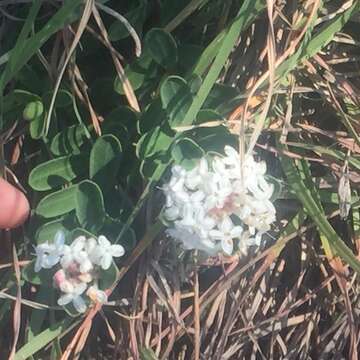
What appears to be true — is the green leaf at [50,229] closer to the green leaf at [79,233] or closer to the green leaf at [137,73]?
the green leaf at [79,233]

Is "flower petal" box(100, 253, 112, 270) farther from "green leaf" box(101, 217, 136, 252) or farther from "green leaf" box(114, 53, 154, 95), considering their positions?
"green leaf" box(114, 53, 154, 95)

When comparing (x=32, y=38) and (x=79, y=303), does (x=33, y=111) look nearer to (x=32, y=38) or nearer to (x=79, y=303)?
(x=32, y=38)

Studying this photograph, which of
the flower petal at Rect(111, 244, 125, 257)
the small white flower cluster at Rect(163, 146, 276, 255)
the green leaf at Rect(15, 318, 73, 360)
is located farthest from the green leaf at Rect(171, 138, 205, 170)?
the green leaf at Rect(15, 318, 73, 360)

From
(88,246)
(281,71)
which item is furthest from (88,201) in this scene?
(281,71)

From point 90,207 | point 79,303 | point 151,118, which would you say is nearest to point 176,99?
point 151,118

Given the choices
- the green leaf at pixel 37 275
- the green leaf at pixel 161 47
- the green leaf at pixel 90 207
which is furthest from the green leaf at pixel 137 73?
the green leaf at pixel 37 275

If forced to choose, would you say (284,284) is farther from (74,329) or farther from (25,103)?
(25,103)
